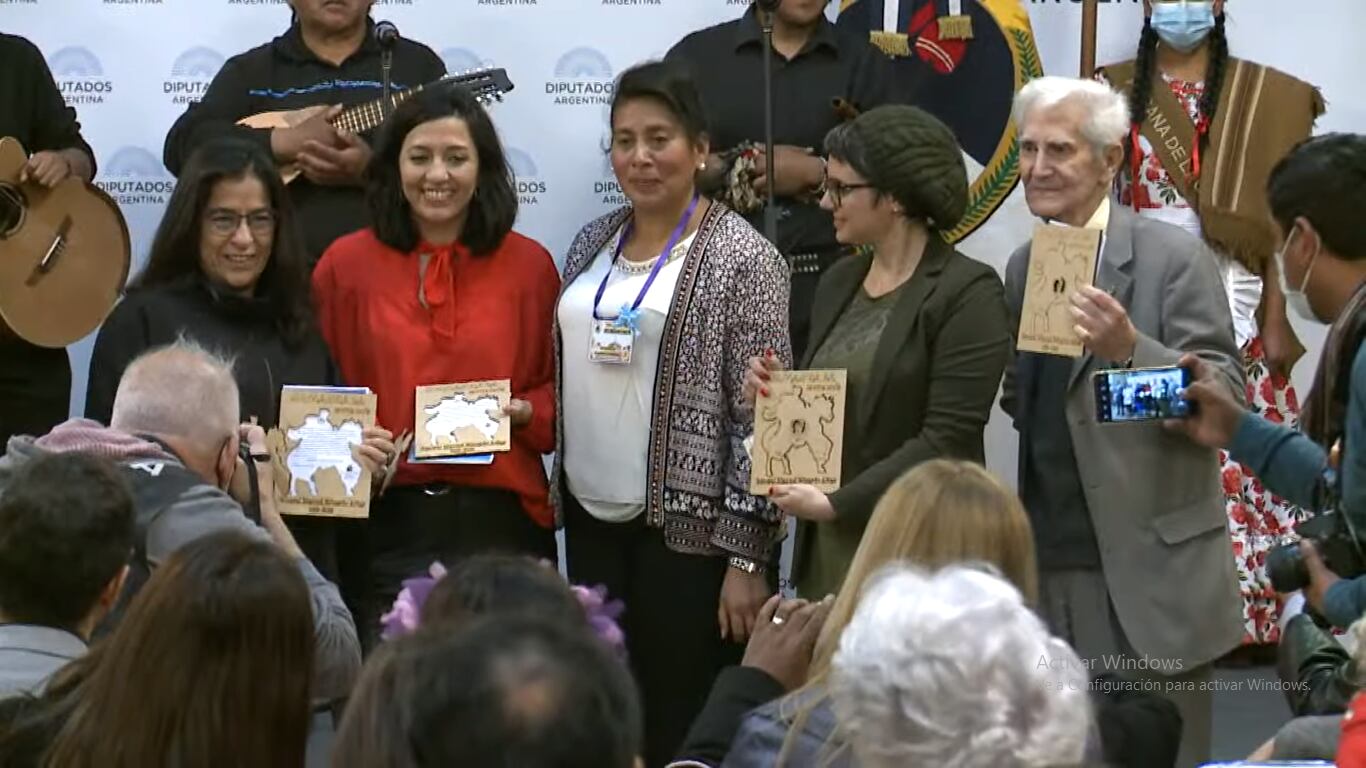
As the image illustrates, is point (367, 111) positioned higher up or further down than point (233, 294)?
higher up

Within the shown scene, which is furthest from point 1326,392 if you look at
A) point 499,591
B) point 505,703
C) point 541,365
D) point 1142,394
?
point 541,365

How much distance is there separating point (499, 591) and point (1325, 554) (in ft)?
4.95

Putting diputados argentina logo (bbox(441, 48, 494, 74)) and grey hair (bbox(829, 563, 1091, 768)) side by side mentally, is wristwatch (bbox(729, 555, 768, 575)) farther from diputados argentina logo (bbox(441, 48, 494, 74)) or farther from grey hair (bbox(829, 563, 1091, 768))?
grey hair (bbox(829, 563, 1091, 768))

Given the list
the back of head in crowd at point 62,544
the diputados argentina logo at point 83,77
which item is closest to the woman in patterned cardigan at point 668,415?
the back of head in crowd at point 62,544

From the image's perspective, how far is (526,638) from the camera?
1775 millimetres

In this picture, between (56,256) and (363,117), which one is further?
(56,256)

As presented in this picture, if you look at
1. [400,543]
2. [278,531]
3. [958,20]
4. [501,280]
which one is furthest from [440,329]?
[958,20]

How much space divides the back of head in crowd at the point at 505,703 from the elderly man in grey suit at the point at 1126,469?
258 centimetres

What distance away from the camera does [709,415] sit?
5000 millimetres

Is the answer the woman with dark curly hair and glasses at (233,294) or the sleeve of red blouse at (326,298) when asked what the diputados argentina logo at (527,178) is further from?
the woman with dark curly hair and glasses at (233,294)

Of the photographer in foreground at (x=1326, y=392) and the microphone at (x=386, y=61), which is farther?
the microphone at (x=386, y=61)

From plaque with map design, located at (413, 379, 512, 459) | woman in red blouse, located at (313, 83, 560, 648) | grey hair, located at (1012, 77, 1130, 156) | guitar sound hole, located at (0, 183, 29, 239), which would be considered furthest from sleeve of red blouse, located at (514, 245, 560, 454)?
guitar sound hole, located at (0, 183, 29, 239)

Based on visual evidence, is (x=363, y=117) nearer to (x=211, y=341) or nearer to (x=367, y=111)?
(x=367, y=111)

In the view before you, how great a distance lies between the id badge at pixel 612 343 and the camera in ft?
16.4
